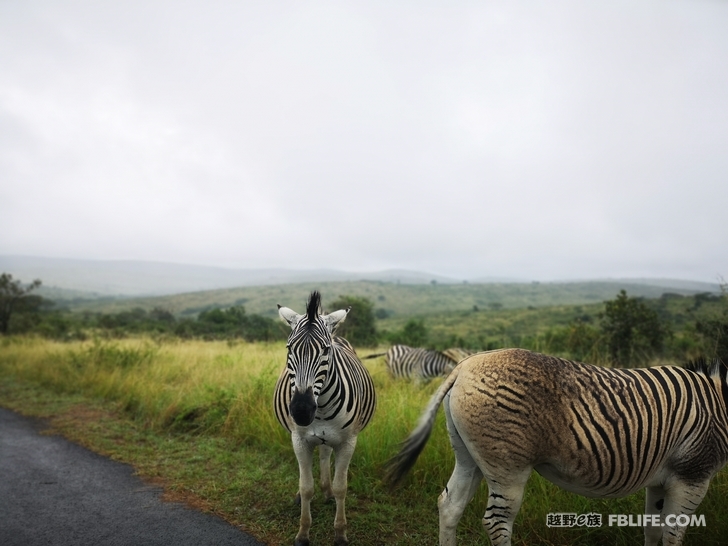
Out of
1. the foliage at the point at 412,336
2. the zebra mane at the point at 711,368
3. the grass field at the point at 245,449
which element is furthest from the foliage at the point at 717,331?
the foliage at the point at 412,336

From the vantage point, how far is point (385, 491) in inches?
192

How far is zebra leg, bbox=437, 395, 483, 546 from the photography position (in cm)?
326

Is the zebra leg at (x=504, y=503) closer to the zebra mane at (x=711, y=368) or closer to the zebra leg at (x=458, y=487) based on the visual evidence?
the zebra leg at (x=458, y=487)

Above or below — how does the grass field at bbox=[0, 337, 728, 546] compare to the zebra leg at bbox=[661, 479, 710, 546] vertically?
below

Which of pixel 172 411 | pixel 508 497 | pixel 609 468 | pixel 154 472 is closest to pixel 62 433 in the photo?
pixel 172 411

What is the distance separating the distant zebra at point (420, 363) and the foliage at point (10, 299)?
767 inches

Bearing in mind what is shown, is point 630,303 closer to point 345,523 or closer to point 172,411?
point 345,523

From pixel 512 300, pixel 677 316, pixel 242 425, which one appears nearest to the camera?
pixel 242 425

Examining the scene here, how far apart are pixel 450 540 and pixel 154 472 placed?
4.27 metres

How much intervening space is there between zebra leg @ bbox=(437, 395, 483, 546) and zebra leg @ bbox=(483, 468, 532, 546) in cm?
29

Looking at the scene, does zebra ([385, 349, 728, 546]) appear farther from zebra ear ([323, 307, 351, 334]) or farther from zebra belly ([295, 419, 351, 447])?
zebra ear ([323, 307, 351, 334])

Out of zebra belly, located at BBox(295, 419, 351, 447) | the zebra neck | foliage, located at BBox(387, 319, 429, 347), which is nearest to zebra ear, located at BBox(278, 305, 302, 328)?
the zebra neck

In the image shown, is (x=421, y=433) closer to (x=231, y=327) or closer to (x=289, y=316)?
(x=289, y=316)

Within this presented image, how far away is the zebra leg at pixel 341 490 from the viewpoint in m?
3.97
